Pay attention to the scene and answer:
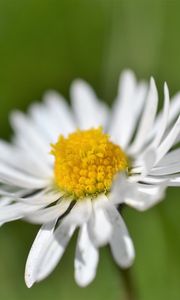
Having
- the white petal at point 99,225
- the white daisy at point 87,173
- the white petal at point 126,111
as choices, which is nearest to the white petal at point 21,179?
the white daisy at point 87,173

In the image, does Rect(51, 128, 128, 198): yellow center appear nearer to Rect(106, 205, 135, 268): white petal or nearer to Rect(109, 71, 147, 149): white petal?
Rect(106, 205, 135, 268): white petal

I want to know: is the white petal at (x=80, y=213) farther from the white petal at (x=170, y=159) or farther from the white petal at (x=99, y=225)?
the white petal at (x=170, y=159)

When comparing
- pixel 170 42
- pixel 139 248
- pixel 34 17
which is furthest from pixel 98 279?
pixel 34 17

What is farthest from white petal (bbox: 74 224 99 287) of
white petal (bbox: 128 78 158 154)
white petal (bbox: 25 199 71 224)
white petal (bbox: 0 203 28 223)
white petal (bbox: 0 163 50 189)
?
white petal (bbox: 128 78 158 154)

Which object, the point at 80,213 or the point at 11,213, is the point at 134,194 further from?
the point at 11,213

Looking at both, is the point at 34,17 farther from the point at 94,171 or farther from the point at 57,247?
the point at 57,247

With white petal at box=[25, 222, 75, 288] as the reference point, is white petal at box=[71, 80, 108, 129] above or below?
above
